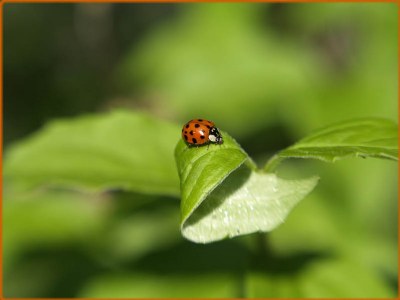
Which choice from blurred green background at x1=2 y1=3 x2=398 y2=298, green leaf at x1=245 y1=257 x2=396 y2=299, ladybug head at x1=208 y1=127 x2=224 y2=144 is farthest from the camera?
blurred green background at x1=2 y1=3 x2=398 y2=298

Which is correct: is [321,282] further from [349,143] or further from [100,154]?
[100,154]

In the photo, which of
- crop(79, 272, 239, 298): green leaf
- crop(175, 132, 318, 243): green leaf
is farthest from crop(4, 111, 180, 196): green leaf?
crop(79, 272, 239, 298): green leaf

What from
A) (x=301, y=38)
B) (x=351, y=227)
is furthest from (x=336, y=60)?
(x=351, y=227)

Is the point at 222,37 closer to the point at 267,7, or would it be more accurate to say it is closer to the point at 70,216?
the point at 267,7

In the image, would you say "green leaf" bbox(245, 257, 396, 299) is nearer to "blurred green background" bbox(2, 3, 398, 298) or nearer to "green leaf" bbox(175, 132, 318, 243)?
"blurred green background" bbox(2, 3, 398, 298)

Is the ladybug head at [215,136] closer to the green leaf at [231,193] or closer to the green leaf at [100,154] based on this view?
the green leaf at [231,193]

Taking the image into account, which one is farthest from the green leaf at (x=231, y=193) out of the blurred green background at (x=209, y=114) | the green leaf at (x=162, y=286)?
the green leaf at (x=162, y=286)
